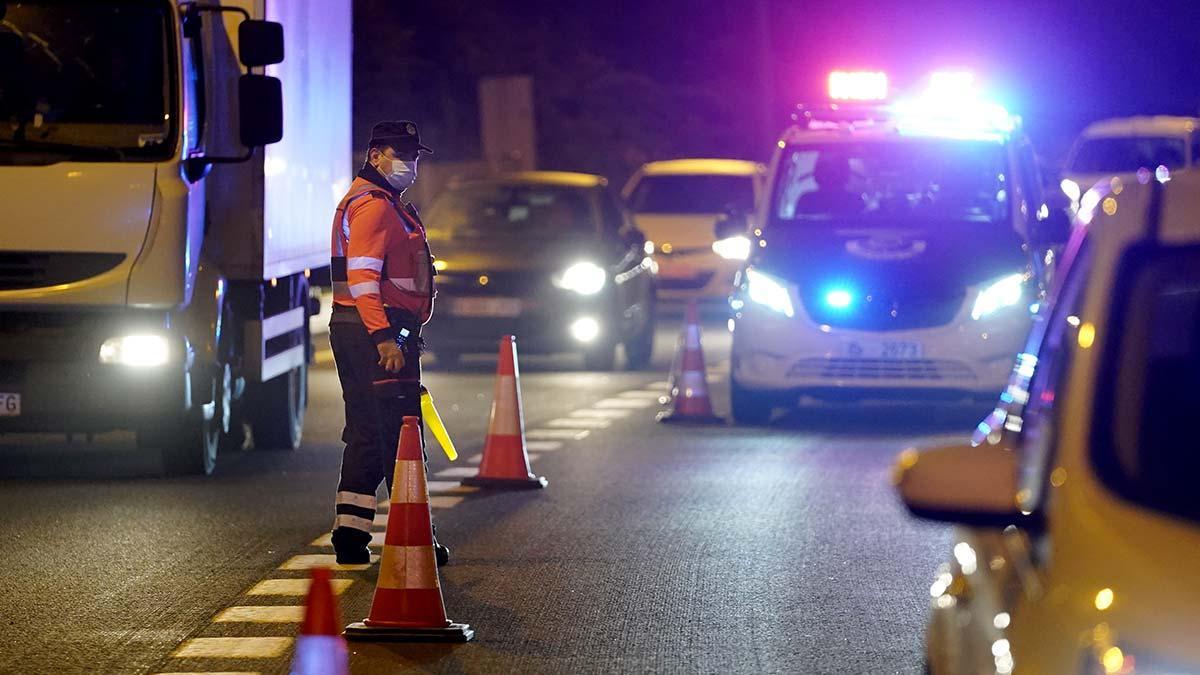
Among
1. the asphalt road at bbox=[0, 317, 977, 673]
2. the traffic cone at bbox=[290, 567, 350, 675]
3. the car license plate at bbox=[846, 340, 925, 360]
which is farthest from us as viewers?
the car license plate at bbox=[846, 340, 925, 360]

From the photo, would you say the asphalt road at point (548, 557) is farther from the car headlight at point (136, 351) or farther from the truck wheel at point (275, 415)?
the car headlight at point (136, 351)

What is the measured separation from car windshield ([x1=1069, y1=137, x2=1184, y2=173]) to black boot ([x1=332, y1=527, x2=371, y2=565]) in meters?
19.2

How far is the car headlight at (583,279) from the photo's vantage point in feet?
69.5

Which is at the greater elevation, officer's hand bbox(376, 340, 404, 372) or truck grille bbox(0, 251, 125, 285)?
truck grille bbox(0, 251, 125, 285)

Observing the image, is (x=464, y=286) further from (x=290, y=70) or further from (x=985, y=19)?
(x=985, y=19)

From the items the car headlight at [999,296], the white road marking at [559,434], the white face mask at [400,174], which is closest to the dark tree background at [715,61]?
the car headlight at [999,296]

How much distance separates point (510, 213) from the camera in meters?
22.1

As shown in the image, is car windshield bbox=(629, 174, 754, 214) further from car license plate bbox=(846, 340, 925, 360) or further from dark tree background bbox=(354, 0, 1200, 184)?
car license plate bbox=(846, 340, 925, 360)

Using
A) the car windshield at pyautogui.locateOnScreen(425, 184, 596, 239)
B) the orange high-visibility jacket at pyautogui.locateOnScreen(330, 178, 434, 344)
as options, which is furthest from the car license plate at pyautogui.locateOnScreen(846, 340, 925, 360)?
the orange high-visibility jacket at pyautogui.locateOnScreen(330, 178, 434, 344)

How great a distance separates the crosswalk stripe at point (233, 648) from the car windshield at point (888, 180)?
9.18 meters

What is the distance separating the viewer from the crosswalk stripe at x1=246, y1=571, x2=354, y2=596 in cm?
915

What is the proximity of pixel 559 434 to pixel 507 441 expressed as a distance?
3.16 m

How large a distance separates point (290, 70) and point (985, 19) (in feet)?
80.7

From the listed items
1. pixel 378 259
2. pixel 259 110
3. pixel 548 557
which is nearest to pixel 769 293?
pixel 259 110
